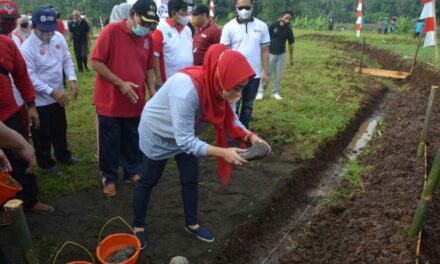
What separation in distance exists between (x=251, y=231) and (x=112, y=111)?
177 centimetres

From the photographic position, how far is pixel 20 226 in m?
1.68

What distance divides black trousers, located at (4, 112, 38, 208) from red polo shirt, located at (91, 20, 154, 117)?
70 centimetres

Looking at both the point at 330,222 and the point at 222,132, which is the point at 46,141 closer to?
the point at 222,132

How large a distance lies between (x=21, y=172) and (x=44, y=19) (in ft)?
5.14

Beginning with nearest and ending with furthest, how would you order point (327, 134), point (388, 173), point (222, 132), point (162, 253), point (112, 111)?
point (222, 132) → point (162, 253) → point (112, 111) → point (388, 173) → point (327, 134)

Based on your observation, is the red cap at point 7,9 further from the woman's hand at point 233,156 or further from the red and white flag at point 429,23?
the red and white flag at point 429,23

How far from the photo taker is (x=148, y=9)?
3.18 m

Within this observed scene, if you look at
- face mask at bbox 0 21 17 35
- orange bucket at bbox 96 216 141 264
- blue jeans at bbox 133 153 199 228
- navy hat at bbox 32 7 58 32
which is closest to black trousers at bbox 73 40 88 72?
navy hat at bbox 32 7 58 32

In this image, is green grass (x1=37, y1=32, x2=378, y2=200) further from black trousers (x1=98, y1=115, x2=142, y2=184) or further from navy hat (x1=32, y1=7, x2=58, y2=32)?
navy hat (x1=32, y1=7, x2=58, y2=32)

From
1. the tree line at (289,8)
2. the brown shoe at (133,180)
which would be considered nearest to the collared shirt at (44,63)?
the brown shoe at (133,180)

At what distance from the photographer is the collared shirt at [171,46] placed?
412 centimetres

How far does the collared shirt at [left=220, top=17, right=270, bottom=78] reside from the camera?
17.0 ft

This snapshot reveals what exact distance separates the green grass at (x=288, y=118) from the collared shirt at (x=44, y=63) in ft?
3.12

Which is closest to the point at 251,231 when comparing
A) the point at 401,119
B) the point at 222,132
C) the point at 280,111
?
the point at 222,132
